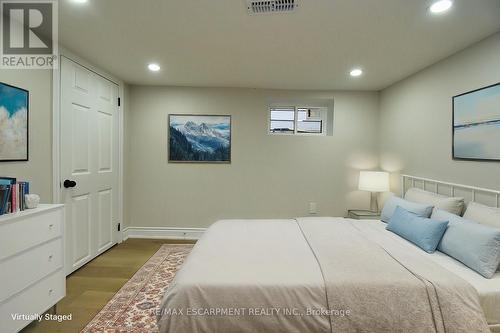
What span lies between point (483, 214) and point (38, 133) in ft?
12.4

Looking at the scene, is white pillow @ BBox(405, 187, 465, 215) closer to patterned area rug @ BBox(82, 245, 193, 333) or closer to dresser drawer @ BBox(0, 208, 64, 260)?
patterned area rug @ BBox(82, 245, 193, 333)

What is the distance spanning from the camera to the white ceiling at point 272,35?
189cm

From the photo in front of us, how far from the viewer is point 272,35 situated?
228 centimetres

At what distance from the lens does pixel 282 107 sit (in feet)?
14.2

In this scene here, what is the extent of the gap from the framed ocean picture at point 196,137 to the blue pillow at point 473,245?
2.97 meters

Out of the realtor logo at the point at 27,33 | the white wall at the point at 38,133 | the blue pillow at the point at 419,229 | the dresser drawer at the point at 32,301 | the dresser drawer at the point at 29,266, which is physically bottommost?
the dresser drawer at the point at 32,301

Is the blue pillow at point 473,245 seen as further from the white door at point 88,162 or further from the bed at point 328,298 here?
the white door at point 88,162

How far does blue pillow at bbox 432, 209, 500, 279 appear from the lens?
1660 millimetres

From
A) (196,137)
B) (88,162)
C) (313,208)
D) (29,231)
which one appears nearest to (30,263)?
(29,231)

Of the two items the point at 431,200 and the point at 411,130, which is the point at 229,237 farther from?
the point at 411,130

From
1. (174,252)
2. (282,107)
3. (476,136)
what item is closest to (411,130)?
(476,136)

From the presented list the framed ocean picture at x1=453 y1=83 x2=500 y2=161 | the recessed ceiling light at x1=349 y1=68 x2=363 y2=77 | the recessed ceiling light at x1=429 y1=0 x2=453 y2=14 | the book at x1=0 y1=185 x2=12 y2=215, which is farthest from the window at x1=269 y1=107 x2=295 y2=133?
the book at x1=0 y1=185 x2=12 y2=215

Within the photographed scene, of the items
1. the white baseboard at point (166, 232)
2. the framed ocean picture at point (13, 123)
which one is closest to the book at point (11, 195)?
the framed ocean picture at point (13, 123)

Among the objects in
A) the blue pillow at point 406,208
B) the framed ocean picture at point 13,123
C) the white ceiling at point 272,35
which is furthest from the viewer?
the blue pillow at point 406,208
